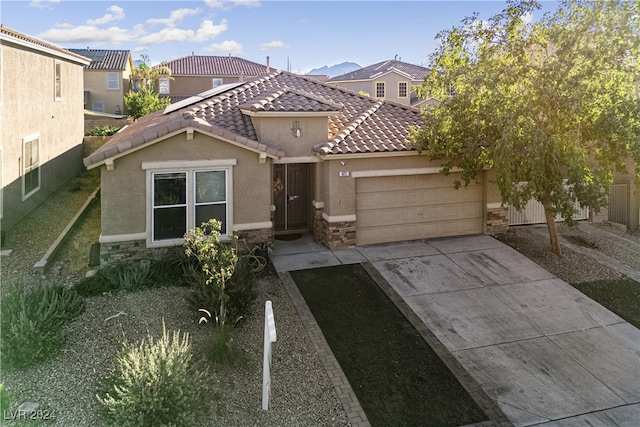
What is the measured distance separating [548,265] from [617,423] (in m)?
6.25

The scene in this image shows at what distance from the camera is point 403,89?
52344 mm

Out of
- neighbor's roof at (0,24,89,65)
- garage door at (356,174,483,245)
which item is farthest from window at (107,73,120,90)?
garage door at (356,174,483,245)

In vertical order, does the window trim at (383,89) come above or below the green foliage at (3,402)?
above

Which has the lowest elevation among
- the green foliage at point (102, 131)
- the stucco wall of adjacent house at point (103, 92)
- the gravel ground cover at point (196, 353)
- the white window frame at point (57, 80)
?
the gravel ground cover at point (196, 353)

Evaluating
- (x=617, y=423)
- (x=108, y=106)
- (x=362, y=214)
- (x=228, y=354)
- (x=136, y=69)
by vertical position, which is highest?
(x=136, y=69)

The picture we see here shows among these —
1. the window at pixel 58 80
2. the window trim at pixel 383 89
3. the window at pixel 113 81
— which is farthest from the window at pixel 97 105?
the window trim at pixel 383 89

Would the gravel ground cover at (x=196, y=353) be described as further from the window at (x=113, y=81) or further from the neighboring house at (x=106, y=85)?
the window at (x=113, y=81)

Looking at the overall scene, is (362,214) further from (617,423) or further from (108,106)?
(108,106)

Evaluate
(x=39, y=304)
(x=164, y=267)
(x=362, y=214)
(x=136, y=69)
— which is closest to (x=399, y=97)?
(x=136, y=69)

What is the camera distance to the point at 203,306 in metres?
9.57

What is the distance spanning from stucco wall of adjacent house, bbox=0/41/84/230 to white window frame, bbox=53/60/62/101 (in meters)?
0.16

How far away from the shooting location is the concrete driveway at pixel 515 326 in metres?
7.82

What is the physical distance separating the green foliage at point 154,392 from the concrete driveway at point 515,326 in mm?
4785

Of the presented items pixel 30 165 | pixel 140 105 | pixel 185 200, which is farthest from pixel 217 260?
pixel 140 105
